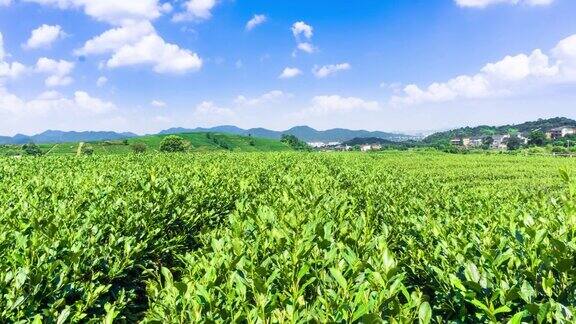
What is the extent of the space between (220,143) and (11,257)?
190428mm

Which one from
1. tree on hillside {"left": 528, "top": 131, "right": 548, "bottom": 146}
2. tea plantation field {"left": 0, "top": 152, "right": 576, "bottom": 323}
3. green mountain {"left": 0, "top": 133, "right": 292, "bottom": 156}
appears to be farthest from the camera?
tree on hillside {"left": 528, "top": 131, "right": 548, "bottom": 146}

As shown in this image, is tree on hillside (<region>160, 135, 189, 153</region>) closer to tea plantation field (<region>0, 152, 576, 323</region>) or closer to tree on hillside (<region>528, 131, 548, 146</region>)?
tea plantation field (<region>0, 152, 576, 323</region>)

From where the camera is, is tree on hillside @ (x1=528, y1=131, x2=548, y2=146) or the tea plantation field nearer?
the tea plantation field

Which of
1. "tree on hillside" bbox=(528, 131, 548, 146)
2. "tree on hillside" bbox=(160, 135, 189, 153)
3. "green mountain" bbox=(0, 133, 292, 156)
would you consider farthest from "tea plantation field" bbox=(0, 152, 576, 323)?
"tree on hillside" bbox=(528, 131, 548, 146)

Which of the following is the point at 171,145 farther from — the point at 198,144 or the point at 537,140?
the point at 537,140

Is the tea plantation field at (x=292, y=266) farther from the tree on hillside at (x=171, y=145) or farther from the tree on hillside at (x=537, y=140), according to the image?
the tree on hillside at (x=537, y=140)

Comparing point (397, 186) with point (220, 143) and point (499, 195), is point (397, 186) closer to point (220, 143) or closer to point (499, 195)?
point (499, 195)

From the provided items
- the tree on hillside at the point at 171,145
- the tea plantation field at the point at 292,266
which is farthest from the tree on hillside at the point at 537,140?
the tea plantation field at the point at 292,266

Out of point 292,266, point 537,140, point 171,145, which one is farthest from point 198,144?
point 292,266

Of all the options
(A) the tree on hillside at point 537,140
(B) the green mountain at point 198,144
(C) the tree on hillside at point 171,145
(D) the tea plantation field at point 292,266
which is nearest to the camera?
(D) the tea plantation field at point 292,266

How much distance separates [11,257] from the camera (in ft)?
13.8

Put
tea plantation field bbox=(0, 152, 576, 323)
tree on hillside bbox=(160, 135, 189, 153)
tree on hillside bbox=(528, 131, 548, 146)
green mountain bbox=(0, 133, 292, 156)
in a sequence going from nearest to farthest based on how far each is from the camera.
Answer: tea plantation field bbox=(0, 152, 576, 323) < tree on hillside bbox=(160, 135, 189, 153) < green mountain bbox=(0, 133, 292, 156) < tree on hillside bbox=(528, 131, 548, 146)

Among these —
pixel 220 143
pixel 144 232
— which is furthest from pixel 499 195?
pixel 220 143

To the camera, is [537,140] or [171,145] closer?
[171,145]
